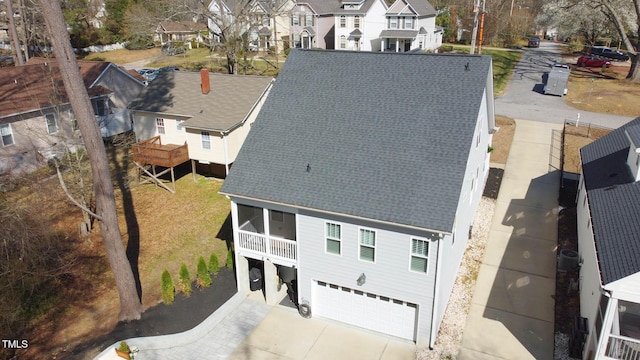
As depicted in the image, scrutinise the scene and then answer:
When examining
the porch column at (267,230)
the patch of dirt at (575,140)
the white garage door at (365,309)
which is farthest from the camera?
the patch of dirt at (575,140)

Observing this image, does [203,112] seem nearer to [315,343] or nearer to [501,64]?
[315,343]

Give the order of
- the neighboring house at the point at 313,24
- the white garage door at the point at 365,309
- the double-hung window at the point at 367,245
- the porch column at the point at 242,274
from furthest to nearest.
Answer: the neighboring house at the point at 313,24, the porch column at the point at 242,274, the white garage door at the point at 365,309, the double-hung window at the point at 367,245

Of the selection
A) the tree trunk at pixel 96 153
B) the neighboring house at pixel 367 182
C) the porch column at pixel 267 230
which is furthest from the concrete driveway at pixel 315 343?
the tree trunk at pixel 96 153

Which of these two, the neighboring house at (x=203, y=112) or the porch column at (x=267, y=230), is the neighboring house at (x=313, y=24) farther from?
the porch column at (x=267, y=230)

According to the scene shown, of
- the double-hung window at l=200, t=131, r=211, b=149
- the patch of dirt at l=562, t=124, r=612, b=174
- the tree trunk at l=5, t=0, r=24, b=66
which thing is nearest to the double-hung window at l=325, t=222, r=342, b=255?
the double-hung window at l=200, t=131, r=211, b=149

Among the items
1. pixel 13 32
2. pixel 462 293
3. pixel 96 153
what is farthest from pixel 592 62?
pixel 13 32

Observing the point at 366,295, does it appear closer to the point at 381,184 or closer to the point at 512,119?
the point at 381,184

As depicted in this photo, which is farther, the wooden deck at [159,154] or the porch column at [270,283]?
the wooden deck at [159,154]

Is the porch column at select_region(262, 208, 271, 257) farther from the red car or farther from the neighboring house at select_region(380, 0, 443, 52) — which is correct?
the red car

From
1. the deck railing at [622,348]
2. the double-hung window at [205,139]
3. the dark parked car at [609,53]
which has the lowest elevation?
the deck railing at [622,348]
